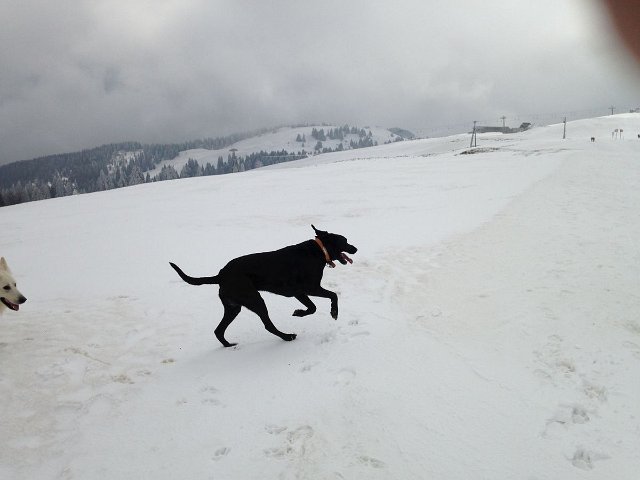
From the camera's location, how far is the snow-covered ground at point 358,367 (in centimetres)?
298

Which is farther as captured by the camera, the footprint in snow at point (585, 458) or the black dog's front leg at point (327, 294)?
the black dog's front leg at point (327, 294)

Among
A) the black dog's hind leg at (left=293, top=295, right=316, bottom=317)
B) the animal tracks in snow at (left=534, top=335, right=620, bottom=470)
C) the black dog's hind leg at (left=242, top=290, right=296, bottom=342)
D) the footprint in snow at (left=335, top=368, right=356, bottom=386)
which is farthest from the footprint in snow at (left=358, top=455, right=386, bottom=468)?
the black dog's hind leg at (left=293, top=295, right=316, bottom=317)

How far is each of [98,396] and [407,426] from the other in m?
3.35

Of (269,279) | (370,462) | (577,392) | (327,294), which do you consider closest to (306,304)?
(327,294)

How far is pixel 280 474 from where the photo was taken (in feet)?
9.35

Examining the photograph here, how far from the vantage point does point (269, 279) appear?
5.01 meters

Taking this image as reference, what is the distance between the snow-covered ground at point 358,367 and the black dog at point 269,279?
0.51 metres

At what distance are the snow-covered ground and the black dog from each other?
0.51 metres

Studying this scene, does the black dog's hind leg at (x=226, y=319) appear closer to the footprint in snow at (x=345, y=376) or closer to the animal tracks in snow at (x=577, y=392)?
the footprint in snow at (x=345, y=376)

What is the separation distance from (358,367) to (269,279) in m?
1.64

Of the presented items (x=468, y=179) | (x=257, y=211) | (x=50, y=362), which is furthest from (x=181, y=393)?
(x=468, y=179)

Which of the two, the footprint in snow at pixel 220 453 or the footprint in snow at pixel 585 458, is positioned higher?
the footprint in snow at pixel 585 458

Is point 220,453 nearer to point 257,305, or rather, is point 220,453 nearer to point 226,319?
point 257,305

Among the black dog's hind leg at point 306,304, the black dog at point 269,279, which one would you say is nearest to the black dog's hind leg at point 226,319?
the black dog at point 269,279
